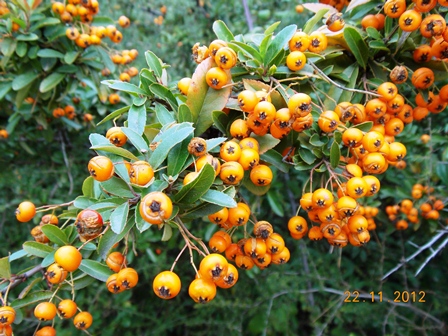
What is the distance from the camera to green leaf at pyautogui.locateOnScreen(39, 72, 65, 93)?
8.96 ft

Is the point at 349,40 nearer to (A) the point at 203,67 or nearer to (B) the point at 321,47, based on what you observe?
(B) the point at 321,47

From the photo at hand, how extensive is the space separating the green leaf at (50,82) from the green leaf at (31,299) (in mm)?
1786

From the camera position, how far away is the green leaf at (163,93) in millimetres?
1445

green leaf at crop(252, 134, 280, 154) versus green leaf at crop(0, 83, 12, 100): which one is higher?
green leaf at crop(0, 83, 12, 100)

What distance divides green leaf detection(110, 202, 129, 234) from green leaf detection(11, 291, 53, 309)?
73 cm

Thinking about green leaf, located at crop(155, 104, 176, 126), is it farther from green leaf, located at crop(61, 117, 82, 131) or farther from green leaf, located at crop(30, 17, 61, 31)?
green leaf, located at crop(61, 117, 82, 131)

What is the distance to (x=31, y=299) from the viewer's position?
1547mm

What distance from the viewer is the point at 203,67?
1.44 m

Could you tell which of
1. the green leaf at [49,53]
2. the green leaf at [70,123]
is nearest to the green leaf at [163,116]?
the green leaf at [49,53]

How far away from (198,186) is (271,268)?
3030 millimetres

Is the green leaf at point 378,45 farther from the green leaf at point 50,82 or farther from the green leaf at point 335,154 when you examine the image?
the green leaf at point 50,82

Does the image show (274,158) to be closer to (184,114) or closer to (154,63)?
(184,114)
